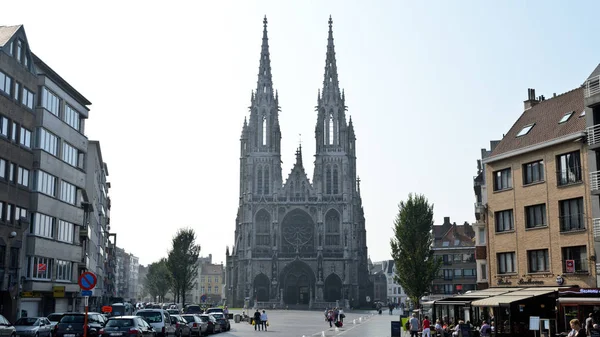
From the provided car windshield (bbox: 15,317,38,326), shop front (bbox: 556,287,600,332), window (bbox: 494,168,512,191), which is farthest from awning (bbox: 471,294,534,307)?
car windshield (bbox: 15,317,38,326)

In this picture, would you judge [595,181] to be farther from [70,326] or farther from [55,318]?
[55,318]

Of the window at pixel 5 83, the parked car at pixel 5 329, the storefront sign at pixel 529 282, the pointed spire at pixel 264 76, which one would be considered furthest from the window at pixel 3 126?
the pointed spire at pixel 264 76

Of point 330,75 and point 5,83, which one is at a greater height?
point 330,75

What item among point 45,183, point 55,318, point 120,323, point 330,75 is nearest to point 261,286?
point 330,75

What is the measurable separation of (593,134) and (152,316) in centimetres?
2062

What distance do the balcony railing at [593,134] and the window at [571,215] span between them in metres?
2.76

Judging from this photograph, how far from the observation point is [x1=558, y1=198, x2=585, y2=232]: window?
104 ft

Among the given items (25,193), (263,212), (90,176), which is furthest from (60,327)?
(263,212)

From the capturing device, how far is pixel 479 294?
34031 millimetres

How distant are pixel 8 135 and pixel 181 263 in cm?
4446

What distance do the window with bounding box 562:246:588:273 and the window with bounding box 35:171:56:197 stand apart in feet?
92.0

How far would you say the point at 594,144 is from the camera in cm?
3041

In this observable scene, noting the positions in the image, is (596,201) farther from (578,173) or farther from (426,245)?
(426,245)

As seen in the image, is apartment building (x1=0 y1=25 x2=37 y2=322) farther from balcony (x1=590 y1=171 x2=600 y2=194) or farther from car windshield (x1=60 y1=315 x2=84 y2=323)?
balcony (x1=590 y1=171 x2=600 y2=194)
